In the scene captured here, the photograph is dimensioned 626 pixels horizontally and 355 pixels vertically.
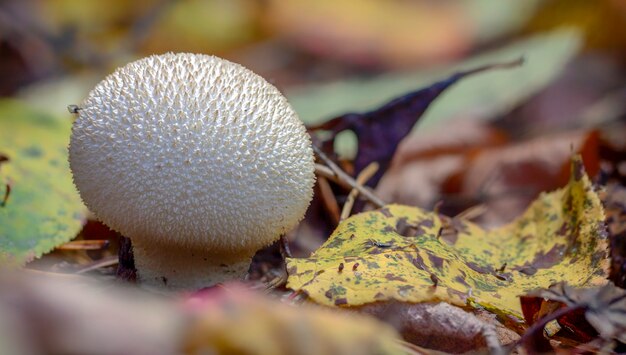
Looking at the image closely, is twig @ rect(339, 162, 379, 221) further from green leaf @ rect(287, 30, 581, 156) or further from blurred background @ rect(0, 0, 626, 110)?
blurred background @ rect(0, 0, 626, 110)

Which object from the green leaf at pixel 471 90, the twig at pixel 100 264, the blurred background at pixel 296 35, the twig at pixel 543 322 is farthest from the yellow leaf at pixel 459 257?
the blurred background at pixel 296 35

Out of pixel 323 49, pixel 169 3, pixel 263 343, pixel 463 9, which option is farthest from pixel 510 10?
pixel 263 343

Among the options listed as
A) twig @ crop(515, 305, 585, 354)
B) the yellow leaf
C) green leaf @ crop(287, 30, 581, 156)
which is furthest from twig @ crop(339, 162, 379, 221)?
green leaf @ crop(287, 30, 581, 156)

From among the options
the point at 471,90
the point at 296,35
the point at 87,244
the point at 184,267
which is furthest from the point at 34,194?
the point at 296,35

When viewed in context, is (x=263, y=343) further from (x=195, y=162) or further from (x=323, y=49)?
(x=323, y=49)

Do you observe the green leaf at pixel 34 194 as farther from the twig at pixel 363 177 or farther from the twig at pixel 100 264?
the twig at pixel 363 177

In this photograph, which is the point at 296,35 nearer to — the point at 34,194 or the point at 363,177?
the point at 363,177
